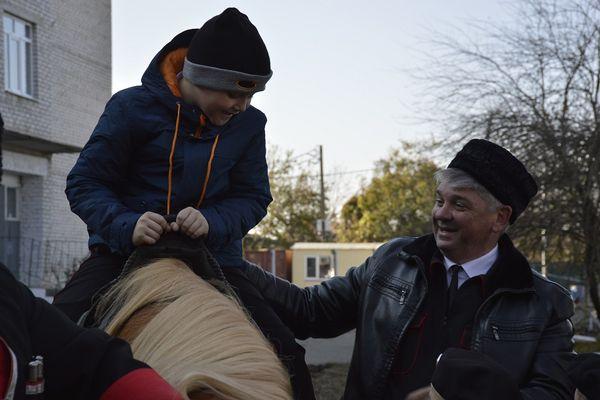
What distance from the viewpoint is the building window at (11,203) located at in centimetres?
1834

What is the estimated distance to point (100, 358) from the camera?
5.09 feet

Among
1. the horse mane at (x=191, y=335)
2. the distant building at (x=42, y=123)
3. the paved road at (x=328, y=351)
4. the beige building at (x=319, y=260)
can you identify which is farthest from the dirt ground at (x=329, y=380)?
the beige building at (x=319, y=260)

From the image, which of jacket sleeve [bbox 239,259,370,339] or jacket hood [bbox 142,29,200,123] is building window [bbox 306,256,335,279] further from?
jacket hood [bbox 142,29,200,123]

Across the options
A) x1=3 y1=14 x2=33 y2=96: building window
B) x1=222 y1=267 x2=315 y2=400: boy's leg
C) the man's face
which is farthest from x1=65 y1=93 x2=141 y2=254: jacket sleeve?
x1=3 y1=14 x2=33 y2=96: building window

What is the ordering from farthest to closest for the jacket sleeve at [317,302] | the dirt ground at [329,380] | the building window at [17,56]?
the building window at [17,56] < the dirt ground at [329,380] < the jacket sleeve at [317,302]

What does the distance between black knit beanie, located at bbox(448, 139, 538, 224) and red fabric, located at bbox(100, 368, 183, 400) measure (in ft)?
7.51

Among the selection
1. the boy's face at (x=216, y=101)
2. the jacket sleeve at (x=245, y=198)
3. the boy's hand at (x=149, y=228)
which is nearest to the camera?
the boy's hand at (x=149, y=228)

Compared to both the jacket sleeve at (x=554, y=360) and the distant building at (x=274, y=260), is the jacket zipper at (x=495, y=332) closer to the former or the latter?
the jacket sleeve at (x=554, y=360)

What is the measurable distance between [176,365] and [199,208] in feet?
3.86

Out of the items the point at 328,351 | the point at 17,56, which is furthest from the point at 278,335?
the point at 17,56

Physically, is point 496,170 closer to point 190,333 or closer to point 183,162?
point 183,162

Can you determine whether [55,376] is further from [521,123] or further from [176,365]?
[521,123]

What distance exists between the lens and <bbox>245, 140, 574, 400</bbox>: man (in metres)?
3.29

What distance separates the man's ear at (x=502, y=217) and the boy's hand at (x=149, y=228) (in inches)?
63.3
